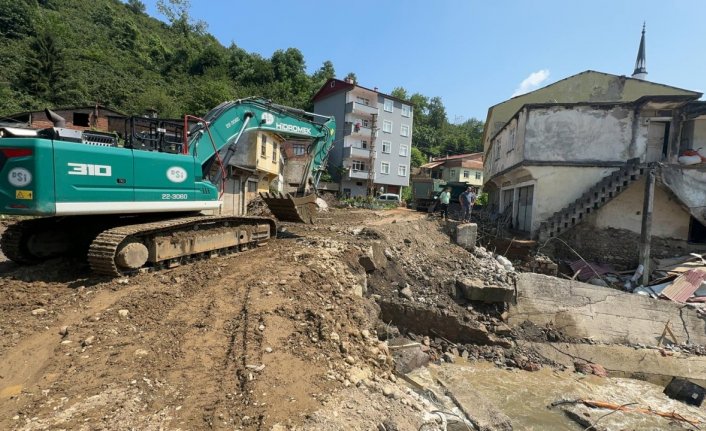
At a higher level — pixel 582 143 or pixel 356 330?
pixel 582 143

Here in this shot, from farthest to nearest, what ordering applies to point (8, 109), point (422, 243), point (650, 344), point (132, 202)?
point (8, 109) < point (422, 243) < point (650, 344) < point (132, 202)

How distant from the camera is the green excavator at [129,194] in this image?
5.02 meters

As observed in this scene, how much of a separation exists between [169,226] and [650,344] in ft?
36.4

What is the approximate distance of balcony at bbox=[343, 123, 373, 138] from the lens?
3984cm

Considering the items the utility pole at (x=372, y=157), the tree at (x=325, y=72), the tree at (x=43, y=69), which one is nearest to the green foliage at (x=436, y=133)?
the tree at (x=325, y=72)

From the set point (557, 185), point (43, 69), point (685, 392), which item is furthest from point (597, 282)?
point (43, 69)

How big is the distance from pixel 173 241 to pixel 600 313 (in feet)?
33.4

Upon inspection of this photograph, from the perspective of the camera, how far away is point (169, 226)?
6.12m

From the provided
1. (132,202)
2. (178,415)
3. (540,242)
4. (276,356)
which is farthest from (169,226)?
(540,242)

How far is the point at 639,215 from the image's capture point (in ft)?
44.7

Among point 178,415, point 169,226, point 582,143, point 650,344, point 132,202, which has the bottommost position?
point 650,344

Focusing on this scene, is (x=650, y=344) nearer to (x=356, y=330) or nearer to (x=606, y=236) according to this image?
(x=606, y=236)

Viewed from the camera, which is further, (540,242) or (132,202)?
(540,242)

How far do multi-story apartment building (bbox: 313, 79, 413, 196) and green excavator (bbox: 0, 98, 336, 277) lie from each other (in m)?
31.8
